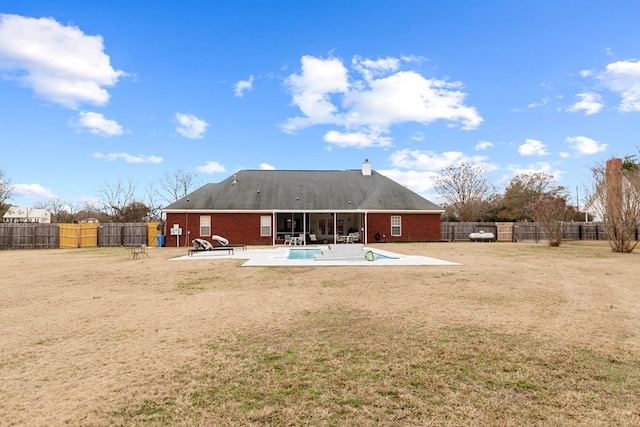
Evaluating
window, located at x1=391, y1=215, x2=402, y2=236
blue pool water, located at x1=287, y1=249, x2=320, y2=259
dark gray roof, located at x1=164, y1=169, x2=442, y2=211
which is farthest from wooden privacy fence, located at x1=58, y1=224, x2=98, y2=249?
window, located at x1=391, y1=215, x2=402, y2=236

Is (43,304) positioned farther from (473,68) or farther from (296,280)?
(473,68)

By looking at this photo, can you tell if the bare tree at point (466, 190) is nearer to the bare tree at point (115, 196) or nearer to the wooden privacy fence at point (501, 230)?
the wooden privacy fence at point (501, 230)

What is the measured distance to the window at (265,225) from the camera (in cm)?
2669

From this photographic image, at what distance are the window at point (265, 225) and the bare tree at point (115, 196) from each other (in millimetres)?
23644

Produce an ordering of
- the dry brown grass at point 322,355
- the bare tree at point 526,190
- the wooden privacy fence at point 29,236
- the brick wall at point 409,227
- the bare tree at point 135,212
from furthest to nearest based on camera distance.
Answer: the bare tree at point 526,190 → the bare tree at point 135,212 → the brick wall at point 409,227 → the wooden privacy fence at point 29,236 → the dry brown grass at point 322,355

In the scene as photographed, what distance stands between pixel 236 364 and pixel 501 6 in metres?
18.3

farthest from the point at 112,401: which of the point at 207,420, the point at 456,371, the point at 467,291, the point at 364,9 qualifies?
the point at 364,9

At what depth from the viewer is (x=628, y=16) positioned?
45.1 feet

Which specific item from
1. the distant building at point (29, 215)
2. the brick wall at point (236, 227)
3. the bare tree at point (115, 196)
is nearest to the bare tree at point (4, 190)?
the bare tree at point (115, 196)

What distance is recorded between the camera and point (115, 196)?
139ft

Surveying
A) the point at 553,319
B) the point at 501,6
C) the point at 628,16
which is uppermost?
the point at 501,6

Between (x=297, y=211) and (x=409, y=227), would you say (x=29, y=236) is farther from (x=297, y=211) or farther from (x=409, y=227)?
(x=409, y=227)

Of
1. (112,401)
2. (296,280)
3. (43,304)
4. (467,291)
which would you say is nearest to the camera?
(112,401)

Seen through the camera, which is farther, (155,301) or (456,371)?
(155,301)
